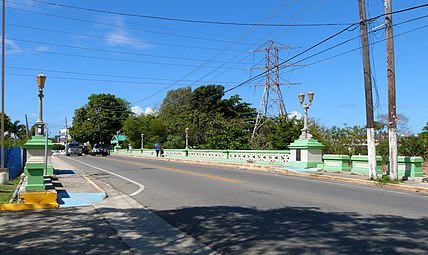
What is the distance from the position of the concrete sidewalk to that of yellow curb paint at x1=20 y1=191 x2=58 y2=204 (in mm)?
348

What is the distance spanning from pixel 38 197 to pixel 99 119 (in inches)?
3282

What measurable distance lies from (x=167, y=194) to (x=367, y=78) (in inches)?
423

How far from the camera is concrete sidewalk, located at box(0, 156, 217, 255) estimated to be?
6598 millimetres

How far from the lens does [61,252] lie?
636 cm

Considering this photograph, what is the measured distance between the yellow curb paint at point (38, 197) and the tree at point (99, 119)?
82.6 metres

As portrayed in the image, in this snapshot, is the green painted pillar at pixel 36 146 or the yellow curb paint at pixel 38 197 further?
the green painted pillar at pixel 36 146

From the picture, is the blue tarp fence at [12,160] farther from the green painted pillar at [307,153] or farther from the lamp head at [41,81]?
the green painted pillar at [307,153]

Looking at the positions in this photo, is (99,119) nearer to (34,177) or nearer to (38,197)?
(34,177)

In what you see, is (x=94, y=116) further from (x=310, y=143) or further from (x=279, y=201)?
(x=279, y=201)

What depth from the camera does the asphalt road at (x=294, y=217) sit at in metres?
A: 6.64

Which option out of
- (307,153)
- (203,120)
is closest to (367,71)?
(307,153)

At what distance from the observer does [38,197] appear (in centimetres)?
1021

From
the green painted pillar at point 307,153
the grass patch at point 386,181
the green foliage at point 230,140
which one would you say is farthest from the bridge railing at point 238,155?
the grass patch at point 386,181

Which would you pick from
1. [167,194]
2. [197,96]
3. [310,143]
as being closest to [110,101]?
[197,96]
